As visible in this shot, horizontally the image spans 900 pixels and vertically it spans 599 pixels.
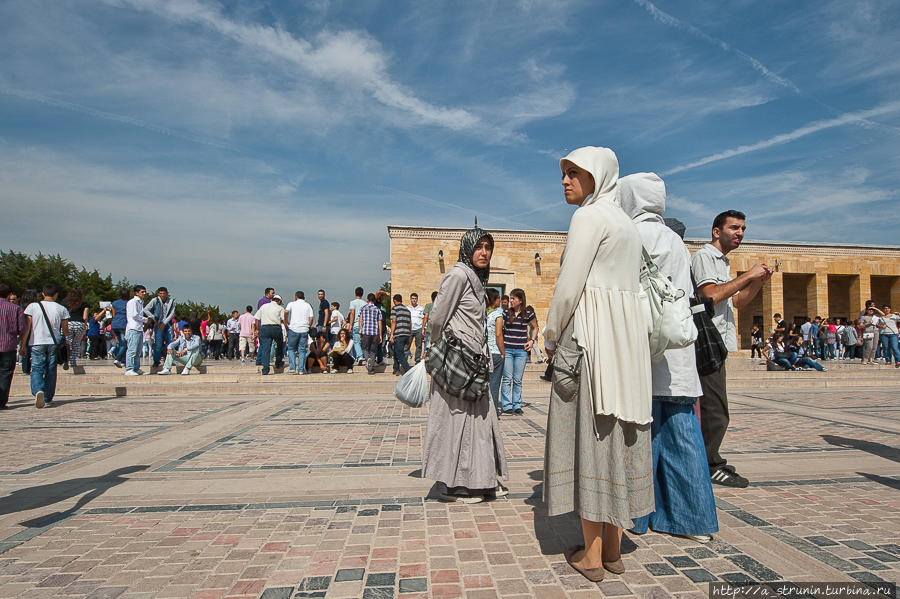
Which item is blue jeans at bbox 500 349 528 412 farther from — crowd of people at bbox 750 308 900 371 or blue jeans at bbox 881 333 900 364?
blue jeans at bbox 881 333 900 364

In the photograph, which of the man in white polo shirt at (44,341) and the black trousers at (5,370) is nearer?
the black trousers at (5,370)

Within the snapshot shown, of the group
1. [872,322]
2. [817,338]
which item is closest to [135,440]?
[872,322]

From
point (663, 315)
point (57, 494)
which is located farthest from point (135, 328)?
point (663, 315)

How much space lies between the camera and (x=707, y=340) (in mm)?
3473

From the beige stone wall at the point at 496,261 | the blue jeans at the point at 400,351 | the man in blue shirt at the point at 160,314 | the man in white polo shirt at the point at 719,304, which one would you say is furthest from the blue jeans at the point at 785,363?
the man in blue shirt at the point at 160,314

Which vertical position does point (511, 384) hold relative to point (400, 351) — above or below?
below

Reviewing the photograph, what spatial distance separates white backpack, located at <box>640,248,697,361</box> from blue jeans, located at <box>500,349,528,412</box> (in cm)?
540

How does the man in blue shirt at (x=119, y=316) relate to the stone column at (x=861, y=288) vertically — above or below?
below

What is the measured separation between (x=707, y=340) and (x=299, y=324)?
9.39 meters

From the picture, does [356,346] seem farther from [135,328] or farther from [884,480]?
[884,480]

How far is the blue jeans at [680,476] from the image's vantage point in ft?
9.66

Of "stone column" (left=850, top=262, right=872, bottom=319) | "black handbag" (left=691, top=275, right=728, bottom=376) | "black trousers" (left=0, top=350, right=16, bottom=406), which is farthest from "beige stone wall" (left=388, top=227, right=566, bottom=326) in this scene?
"black handbag" (left=691, top=275, right=728, bottom=376)

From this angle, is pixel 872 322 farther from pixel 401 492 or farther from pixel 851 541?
pixel 401 492

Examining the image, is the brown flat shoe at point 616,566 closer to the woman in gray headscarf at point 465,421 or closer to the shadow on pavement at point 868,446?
the woman in gray headscarf at point 465,421
